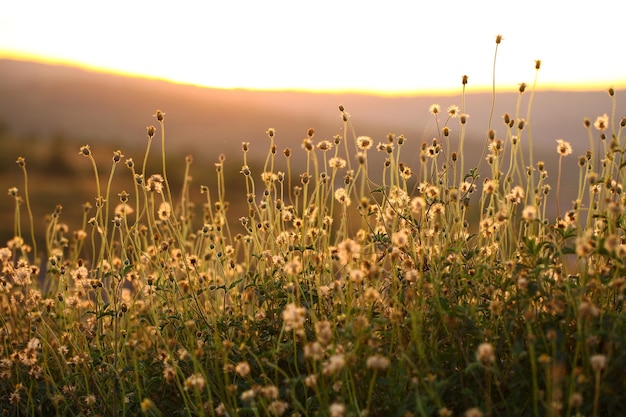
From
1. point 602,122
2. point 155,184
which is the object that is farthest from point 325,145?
point 602,122

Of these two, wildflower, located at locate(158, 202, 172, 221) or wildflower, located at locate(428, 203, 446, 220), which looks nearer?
wildflower, located at locate(428, 203, 446, 220)

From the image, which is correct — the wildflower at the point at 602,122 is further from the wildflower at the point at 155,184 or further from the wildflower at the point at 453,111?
the wildflower at the point at 155,184

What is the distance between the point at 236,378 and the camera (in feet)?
9.80

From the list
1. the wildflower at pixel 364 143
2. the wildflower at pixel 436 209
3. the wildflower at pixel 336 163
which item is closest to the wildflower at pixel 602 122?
the wildflower at pixel 436 209

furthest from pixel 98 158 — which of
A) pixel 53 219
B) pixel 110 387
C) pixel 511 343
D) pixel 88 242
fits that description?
pixel 511 343

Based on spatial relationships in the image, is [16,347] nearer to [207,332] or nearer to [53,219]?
[53,219]

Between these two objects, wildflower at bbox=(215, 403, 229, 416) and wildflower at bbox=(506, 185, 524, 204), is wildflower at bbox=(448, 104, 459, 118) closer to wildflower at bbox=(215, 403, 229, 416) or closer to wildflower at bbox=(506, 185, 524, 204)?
wildflower at bbox=(506, 185, 524, 204)

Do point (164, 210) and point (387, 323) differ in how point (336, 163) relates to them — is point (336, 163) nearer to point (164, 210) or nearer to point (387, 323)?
point (387, 323)

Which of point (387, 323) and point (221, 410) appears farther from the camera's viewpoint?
point (387, 323)

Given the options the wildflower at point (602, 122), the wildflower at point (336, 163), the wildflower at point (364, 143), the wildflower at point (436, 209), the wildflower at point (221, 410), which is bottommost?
the wildflower at point (221, 410)

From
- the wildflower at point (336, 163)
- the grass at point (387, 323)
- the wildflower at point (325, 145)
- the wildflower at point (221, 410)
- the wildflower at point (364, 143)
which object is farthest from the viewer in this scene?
the wildflower at point (325, 145)

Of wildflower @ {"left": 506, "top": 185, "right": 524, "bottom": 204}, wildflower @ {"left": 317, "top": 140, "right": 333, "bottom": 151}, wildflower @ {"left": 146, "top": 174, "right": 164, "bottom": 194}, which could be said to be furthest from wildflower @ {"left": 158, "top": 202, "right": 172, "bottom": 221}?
wildflower @ {"left": 506, "top": 185, "right": 524, "bottom": 204}

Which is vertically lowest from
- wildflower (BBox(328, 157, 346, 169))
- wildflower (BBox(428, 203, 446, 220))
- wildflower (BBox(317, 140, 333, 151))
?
wildflower (BBox(428, 203, 446, 220))

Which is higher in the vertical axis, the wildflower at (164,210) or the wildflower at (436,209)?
the wildflower at (436,209)
